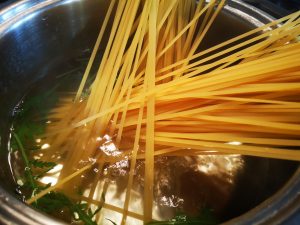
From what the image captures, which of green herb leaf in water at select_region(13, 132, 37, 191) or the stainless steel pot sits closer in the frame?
green herb leaf in water at select_region(13, 132, 37, 191)

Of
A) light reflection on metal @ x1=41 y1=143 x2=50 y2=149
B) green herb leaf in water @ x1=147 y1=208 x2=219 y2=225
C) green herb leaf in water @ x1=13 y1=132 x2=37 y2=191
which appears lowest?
green herb leaf in water @ x1=147 y1=208 x2=219 y2=225

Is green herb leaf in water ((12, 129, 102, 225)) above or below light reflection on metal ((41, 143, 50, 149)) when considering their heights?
below

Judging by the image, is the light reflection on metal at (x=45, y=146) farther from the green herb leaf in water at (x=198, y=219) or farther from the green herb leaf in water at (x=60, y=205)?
the green herb leaf in water at (x=198, y=219)

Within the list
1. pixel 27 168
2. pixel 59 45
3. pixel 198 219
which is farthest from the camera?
pixel 59 45

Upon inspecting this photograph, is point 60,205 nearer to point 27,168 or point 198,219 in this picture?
point 27,168

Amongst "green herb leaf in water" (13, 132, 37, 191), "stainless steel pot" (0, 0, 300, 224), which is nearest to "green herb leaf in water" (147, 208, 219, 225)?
"stainless steel pot" (0, 0, 300, 224)

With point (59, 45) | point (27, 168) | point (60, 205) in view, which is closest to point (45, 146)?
point (27, 168)

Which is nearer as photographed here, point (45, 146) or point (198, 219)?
point (198, 219)

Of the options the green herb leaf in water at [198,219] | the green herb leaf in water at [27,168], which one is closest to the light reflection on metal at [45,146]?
the green herb leaf in water at [27,168]

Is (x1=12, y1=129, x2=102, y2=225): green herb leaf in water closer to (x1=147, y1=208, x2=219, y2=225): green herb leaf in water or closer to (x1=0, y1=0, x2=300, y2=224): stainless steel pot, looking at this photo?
(x1=0, y1=0, x2=300, y2=224): stainless steel pot

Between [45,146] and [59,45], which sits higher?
[59,45]
